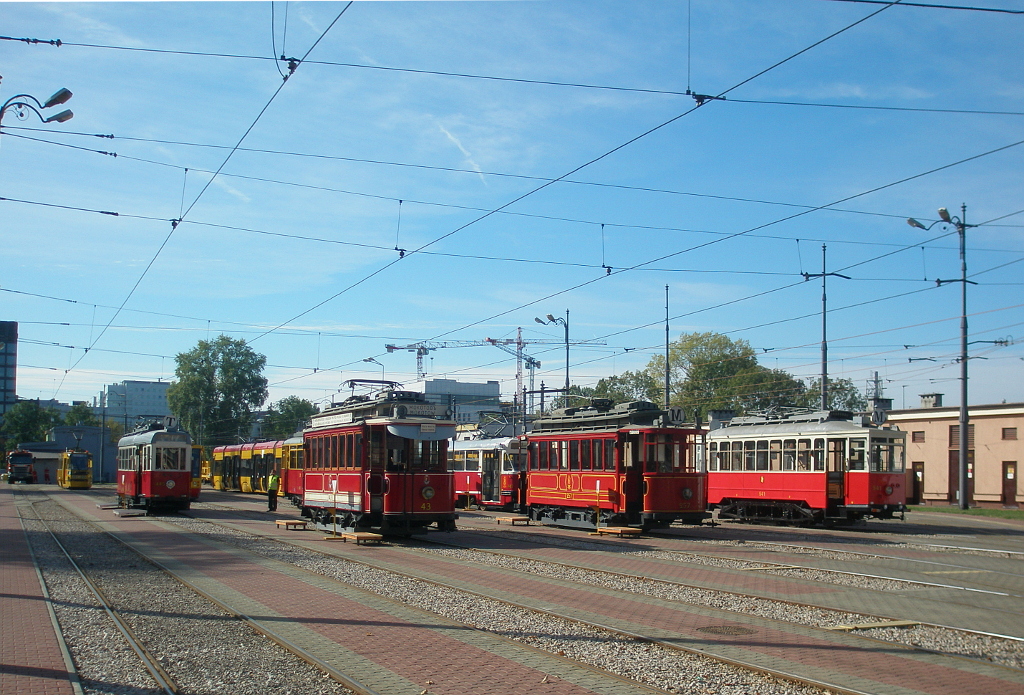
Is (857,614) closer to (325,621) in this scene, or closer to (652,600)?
(652,600)

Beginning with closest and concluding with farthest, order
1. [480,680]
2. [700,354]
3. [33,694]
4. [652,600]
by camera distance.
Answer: [33,694] → [480,680] → [652,600] → [700,354]

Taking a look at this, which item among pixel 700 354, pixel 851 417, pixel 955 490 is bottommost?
pixel 955 490

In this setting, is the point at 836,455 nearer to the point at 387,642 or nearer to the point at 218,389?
the point at 387,642

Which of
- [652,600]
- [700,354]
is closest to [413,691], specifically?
[652,600]

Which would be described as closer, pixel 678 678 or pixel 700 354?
pixel 678 678

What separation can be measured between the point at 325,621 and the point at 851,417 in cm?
2136

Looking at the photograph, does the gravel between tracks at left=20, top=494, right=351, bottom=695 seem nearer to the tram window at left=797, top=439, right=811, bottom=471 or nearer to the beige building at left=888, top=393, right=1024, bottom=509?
the tram window at left=797, top=439, right=811, bottom=471

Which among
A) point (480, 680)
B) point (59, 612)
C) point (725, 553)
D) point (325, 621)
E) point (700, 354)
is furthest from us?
point (700, 354)

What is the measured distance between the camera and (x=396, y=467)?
21.6 metres

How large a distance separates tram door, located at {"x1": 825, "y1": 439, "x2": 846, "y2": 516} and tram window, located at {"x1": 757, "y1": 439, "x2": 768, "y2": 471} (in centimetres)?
261

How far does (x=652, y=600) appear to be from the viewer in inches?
495

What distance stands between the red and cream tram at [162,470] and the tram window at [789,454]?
2063cm

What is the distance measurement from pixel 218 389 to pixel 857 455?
8143cm

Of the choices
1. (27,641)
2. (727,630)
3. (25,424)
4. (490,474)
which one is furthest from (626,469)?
(25,424)
